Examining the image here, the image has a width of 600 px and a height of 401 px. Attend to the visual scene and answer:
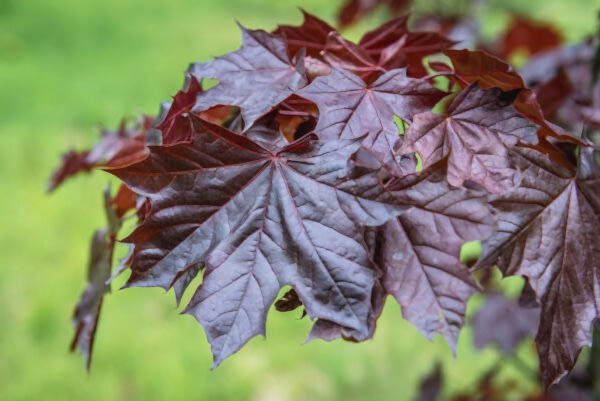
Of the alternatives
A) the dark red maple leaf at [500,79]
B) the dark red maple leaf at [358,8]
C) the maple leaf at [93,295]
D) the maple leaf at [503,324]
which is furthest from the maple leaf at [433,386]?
the dark red maple leaf at [358,8]

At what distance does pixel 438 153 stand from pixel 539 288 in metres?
0.18

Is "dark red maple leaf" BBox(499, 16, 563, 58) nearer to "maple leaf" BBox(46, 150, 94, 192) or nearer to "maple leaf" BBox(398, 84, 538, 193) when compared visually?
"maple leaf" BBox(46, 150, 94, 192)

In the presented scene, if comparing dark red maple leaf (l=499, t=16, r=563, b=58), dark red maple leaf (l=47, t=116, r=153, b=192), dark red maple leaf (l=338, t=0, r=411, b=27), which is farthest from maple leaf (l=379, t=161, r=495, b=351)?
dark red maple leaf (l=499, t=16, r=563, b=58)

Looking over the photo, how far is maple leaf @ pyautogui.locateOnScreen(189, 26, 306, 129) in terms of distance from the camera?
84 centimetres

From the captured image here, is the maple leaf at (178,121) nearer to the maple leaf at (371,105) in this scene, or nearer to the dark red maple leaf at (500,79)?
the maple leaf at (371,105)

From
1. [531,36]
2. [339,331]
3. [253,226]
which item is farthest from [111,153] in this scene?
[531,36]

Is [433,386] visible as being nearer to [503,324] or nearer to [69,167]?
[503,324]

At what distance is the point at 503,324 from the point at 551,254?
1.20 meters

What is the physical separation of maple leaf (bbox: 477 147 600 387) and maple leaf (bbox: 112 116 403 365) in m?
0.14

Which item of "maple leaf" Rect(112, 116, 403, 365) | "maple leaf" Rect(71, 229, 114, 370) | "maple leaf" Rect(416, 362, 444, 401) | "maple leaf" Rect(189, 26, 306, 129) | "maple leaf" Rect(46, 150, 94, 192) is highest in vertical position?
"maple leaf" Rect(189, 26, 306, 129)

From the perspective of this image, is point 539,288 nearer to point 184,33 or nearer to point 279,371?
point 279,371

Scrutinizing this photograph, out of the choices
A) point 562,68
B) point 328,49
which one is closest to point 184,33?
point 562,68

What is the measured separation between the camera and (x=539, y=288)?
2.56 feet

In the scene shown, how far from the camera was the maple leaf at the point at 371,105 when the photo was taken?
784 mm
